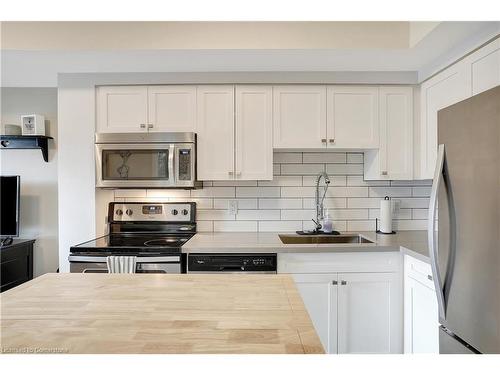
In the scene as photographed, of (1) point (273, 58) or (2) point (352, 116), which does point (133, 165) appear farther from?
(2) point (352, 116)

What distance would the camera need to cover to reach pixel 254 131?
8.50 feet

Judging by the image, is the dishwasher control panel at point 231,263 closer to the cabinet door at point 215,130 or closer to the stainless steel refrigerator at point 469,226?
the cabinet door at point 215,130

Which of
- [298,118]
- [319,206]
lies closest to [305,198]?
[319,206]

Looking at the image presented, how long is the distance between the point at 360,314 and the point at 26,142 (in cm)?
303

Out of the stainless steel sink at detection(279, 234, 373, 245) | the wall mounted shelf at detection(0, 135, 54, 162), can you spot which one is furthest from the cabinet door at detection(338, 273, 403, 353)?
the wall mounted shelf at detection(0, 135, 54, 162)

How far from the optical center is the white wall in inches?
121

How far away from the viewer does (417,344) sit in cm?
205

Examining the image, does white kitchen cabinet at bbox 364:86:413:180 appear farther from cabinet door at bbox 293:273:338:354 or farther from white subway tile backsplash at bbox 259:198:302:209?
cabinet door at bbox 293:273:338:354

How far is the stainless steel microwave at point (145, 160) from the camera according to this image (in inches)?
97.6

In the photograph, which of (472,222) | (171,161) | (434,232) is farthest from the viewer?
(171,161)

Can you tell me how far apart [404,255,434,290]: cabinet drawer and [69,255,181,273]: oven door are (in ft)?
4.75

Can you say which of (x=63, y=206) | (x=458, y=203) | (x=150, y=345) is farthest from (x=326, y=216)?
(x=150, y=345)

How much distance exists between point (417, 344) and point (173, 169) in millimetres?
1932

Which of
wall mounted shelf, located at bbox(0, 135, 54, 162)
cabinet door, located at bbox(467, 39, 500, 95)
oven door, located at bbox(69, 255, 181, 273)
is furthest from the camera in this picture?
wall mounted shelf, located at bbox(0, 135, 54, 162)
